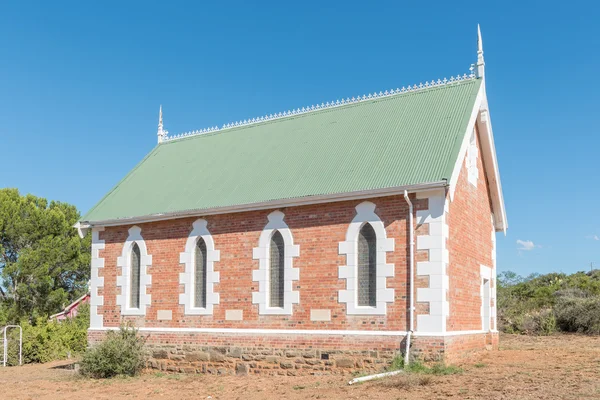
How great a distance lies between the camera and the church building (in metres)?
17.3

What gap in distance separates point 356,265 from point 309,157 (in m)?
4.29

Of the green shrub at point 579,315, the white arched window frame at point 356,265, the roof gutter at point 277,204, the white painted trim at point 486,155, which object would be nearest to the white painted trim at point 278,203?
the roof gutter at point 277,204

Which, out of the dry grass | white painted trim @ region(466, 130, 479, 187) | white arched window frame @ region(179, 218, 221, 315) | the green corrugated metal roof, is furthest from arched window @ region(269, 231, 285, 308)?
white painted trim @ region(466, 130, 479, 187)

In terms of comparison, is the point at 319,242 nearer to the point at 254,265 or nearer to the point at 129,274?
the point at 254,265

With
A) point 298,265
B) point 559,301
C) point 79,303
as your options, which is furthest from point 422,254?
point 79,303

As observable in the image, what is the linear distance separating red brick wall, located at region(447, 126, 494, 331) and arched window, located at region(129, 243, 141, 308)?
1010cm

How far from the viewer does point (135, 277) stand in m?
22.5

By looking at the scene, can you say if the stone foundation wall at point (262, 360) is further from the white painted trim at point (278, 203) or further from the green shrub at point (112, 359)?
the white painted trim at point (278, 203)

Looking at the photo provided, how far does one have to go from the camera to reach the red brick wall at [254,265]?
1748 cm

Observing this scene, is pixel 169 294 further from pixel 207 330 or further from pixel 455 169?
pixel 455 169

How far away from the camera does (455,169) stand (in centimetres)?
1744

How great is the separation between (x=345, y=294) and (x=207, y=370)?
4961 millimetres

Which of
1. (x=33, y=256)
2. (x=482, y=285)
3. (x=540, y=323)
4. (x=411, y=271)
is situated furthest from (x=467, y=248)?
(x=33, y=256)

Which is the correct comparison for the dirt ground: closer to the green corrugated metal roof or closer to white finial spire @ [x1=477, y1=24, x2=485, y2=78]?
the green corrugated metal roof
